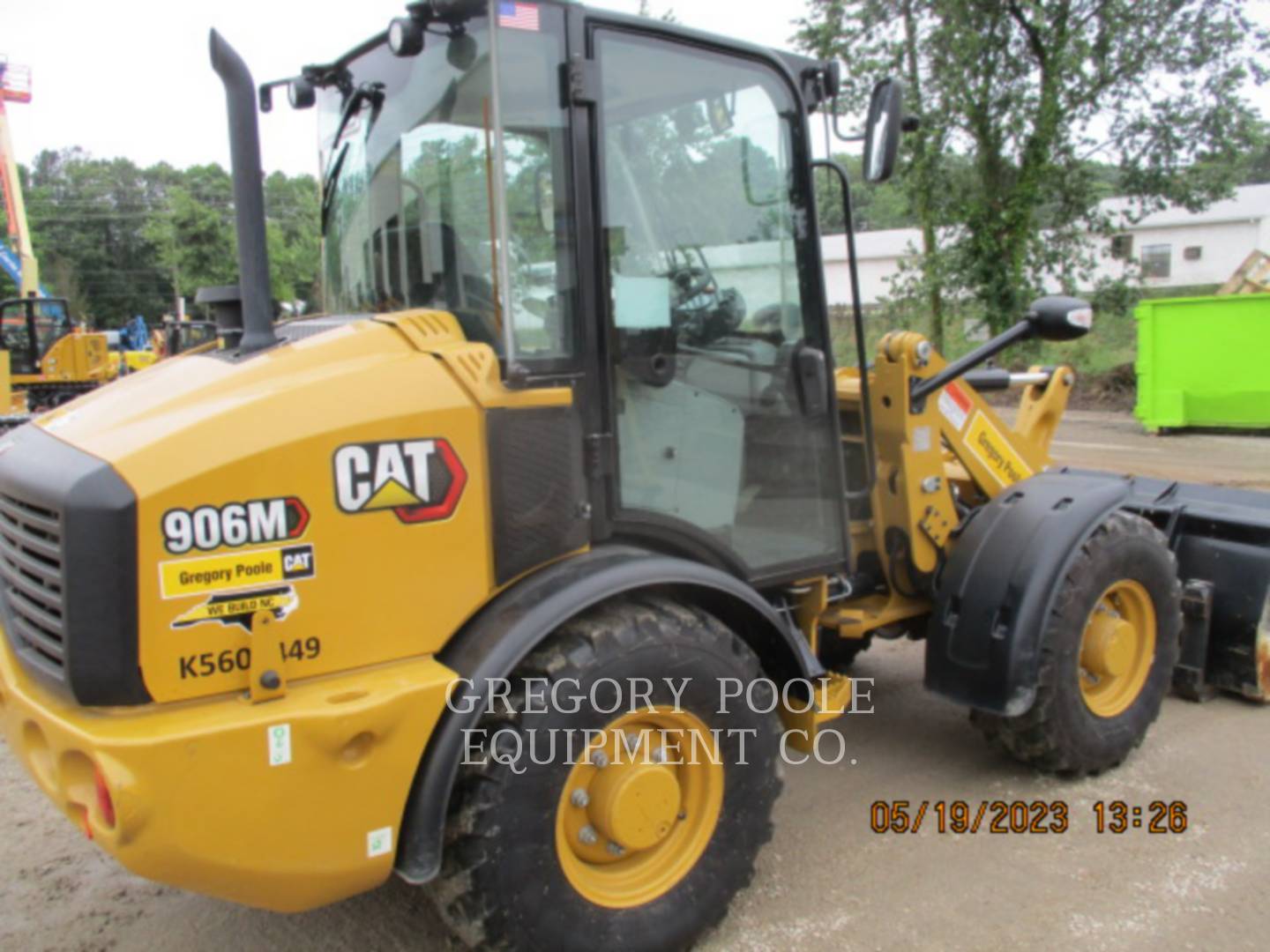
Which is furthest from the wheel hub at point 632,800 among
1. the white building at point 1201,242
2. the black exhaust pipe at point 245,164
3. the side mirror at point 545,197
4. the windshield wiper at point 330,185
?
the white building at point 1201,242

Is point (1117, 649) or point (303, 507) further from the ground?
point (303, 507)

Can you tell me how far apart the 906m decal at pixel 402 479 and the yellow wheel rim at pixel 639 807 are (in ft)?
2.34

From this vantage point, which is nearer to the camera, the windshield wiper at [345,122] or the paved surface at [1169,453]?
the windshield wiper at [345,122]

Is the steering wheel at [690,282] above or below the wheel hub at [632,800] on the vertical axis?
above

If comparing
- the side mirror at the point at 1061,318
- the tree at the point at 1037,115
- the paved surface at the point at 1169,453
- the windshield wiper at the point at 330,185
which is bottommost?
the paved surface at the point at 1169,453

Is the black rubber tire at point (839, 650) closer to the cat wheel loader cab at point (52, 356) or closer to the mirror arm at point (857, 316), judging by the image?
the mirror arm at point (857, 316)

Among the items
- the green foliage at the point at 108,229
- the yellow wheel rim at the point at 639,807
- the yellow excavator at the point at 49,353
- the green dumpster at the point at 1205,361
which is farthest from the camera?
the green foliage at the point at 108,229

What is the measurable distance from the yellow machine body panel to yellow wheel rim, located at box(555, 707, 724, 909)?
→ 524mm

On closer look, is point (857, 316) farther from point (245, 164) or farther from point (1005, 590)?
point (245, 164)

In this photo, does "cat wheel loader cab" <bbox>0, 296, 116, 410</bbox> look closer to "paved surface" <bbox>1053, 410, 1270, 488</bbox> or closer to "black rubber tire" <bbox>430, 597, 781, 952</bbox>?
"paved surface" <bbox>1053, 410, 1270, 488</bbox>

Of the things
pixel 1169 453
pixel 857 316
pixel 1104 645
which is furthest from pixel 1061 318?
pixel 1169 453

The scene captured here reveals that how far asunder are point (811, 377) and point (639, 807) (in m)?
1.41

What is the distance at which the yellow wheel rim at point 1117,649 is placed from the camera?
12.2 ft

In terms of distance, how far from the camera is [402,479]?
2.32 metres
